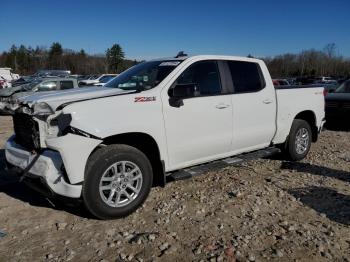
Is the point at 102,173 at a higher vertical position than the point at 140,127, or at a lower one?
lower

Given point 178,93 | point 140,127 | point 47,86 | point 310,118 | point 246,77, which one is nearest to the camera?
point 140,127

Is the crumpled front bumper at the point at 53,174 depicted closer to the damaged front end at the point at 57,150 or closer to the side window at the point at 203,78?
the damaged front end at the point at 57,150

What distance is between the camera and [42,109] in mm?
3908

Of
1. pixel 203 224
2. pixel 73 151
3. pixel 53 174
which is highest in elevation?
pixel 73 151

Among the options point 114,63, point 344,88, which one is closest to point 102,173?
point 344,88

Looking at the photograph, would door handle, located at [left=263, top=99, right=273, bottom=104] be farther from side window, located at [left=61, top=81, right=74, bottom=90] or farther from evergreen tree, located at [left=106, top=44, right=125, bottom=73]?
evergreen tree, located at [left=106, top=44, right=125, bottom=73]

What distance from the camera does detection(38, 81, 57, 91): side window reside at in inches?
551

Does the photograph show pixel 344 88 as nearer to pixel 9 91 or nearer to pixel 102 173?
pixel 102 173

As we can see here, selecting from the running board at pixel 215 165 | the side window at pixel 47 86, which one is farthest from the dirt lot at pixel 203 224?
the side window at pixel 47 86

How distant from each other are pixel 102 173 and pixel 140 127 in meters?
0.69

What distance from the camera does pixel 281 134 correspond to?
20.5 ft

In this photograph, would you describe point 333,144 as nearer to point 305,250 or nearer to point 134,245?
point 305,250

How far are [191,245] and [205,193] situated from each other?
1467 millimetres

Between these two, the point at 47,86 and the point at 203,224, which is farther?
the point at 47,86
